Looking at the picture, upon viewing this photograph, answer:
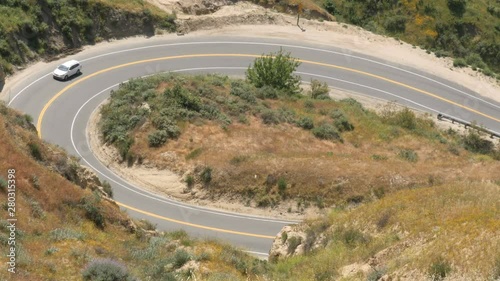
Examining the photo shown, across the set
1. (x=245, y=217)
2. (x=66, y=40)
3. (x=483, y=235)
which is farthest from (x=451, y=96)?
(x=483, y=235)

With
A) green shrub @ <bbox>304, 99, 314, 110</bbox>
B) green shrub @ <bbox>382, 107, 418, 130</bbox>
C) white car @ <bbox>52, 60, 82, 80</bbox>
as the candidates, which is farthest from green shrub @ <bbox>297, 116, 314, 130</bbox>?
white car @ <bbox>52, 60, 82, 80</bbox>

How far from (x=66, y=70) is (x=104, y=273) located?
40332 mm

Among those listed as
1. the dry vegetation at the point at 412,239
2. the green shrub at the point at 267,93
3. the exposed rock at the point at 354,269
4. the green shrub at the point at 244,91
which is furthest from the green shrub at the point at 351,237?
the green shrub at the point at 267,93

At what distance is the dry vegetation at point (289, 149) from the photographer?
4188 centimetres

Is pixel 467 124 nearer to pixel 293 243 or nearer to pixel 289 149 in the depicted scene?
pixel 289 149

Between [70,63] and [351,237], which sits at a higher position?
[351,237]

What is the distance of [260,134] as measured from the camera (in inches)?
1898

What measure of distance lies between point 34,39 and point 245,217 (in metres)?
32.3

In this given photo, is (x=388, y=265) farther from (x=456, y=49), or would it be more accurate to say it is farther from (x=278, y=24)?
(x=456, y=49)

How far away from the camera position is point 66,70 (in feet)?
186

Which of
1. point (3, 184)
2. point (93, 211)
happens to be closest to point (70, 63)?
point (93, 211)

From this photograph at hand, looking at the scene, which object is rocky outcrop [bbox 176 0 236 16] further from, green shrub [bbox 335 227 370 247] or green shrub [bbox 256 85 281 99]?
green shrub [bbox 335 227 370 247]

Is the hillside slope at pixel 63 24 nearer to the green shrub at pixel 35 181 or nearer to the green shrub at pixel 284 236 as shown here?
the green shrub at pixel 35 181

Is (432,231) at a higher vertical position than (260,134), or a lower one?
higher
